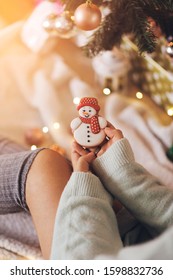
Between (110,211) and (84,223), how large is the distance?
7 centimetres

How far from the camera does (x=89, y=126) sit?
2.65 feet

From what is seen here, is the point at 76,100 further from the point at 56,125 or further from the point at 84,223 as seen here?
the point at 84,223

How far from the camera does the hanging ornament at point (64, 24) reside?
4.02ft

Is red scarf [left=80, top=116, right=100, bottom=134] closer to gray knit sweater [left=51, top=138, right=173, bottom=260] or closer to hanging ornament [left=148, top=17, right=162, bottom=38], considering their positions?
gray knit sweater [left=51, top=138, right=173, bottom=260]

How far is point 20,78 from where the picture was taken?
1361 millimetres

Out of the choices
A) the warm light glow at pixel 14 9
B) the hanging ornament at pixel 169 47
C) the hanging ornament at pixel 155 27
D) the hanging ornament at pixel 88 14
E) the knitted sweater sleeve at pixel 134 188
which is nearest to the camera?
the knitted sweater sleeve at pixel 134 188

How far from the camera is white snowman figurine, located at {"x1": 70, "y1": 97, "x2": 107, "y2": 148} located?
80 centimetres

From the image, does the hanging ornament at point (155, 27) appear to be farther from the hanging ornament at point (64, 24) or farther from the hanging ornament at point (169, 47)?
the hanging ornament at point (64, 24)

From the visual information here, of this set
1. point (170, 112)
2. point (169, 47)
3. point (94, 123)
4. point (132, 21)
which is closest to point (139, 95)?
point (170, 112)

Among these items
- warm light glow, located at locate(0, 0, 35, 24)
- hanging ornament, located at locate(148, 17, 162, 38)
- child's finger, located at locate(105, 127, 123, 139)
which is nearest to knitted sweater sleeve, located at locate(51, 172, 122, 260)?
child's finger, located at locate(105, 127, 123, 139)

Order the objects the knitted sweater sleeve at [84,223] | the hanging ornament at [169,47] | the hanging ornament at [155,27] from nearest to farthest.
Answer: the knitted sweater sleeve at [84,223] < the hanging ornament at [155,27] < the hanging ornament at [169,47]

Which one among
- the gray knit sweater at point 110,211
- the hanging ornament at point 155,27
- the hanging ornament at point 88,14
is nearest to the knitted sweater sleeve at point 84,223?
the gray knit sweater at point 110,211

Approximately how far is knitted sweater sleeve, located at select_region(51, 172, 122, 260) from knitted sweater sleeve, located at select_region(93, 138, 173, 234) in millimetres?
37
